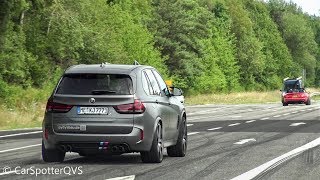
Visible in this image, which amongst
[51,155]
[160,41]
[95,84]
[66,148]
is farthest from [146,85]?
[160,41]

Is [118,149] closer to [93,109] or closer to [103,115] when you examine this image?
[103,115]

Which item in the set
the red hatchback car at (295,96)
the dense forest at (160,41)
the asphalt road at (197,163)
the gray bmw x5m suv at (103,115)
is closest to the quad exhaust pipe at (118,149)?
the gray bmw x5m suv at (103,115)

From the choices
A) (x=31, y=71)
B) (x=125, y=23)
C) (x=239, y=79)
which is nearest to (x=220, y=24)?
(x=239, y=79)

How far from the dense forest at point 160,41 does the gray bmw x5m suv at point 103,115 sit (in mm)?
23091

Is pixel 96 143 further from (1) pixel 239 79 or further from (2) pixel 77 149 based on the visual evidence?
(1) pixel 239 79

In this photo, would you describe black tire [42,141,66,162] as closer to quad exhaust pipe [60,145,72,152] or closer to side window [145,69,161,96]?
quad exhaust pipe [60,145,72,152]

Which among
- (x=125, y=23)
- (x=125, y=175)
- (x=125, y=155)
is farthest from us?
(x=125, y=23)

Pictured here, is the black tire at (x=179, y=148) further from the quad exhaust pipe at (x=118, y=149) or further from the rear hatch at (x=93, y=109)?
the rear hatch at (x=93, y=109)

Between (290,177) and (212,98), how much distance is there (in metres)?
64.3

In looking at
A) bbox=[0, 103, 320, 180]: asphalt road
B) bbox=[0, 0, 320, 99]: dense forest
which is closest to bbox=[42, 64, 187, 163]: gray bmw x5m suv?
bbox=[0, 103, 320, 180]: asphalt road

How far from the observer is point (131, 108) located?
11.2 meters

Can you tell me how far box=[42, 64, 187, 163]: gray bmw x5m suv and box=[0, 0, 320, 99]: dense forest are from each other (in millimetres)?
23091

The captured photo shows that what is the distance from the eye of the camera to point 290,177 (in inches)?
387

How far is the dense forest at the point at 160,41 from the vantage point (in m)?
43.4
